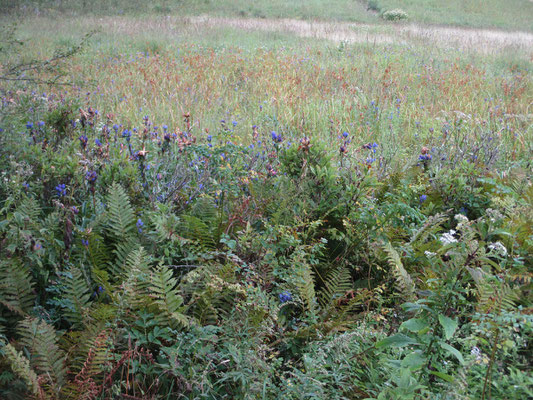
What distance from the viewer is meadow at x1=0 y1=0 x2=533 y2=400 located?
1.50 meters

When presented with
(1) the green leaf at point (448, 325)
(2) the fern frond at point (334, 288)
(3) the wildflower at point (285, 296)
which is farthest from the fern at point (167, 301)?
(1) the green leaf at point (448, 325)

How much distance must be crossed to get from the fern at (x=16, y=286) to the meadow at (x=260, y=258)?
0.01 meters

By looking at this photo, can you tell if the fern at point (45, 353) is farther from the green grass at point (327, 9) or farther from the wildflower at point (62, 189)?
the green grass at point (327, 9)

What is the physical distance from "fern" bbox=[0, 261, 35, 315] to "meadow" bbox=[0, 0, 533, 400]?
0.01 m

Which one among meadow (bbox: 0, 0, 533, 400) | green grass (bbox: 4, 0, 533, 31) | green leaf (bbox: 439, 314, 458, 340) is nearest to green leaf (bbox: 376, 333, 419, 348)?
meadow (bbox: 0, 0, 533, 400)

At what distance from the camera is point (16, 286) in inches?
73.1

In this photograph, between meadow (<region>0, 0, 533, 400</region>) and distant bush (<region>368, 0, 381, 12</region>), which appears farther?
distant bush (<region>368, 0, 381, 12</region>)

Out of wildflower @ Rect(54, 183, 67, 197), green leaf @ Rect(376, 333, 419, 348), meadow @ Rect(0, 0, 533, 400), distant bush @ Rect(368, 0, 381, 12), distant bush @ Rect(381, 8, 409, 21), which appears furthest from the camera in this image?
distant bush @ Rect(368, 0, 381, 12)

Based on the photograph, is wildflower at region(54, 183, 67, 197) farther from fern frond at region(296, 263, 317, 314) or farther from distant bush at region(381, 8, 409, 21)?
distant bush at region(381, 8, 409, 21)

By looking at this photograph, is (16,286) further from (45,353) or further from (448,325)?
(448,325)

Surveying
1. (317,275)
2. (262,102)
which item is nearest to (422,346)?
(317,275)

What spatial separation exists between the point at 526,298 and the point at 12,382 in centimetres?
227

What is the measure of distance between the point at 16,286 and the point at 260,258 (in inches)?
46.4

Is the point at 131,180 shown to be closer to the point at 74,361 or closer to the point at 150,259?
the point at 150,259
